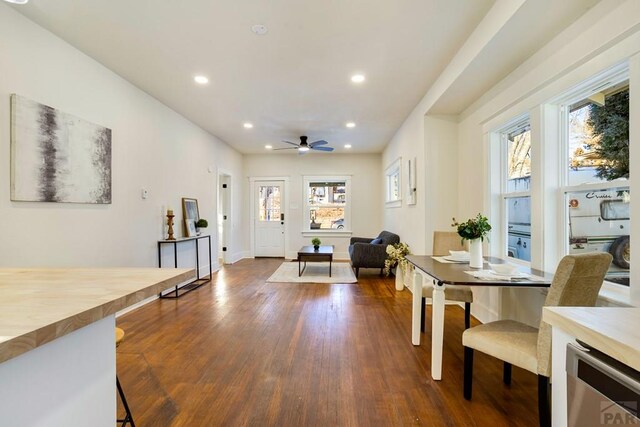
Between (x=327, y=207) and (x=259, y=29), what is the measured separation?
5408 millimetres

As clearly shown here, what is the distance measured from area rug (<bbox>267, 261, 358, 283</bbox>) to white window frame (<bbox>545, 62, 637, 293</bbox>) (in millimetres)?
3226

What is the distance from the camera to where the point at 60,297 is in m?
0.87

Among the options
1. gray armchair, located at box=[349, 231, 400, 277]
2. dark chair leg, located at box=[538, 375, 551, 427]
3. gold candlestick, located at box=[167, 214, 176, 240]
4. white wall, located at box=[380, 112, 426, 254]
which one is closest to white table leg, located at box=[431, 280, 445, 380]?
dark chair leg, located at box=[538, 375, 551, 427]

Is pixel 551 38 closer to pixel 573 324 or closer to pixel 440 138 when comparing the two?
pixel 440 138

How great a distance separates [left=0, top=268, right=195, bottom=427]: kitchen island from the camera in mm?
655

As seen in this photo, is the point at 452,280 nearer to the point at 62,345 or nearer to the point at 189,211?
the point at 62,345

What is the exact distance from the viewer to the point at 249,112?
4457 millimetres

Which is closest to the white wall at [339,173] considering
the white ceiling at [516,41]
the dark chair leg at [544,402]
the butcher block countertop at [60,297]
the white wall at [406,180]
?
the white wall at [406,180]

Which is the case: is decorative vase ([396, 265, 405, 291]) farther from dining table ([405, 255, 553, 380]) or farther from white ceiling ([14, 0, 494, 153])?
white ceiling ([14, 0, 494, 153])

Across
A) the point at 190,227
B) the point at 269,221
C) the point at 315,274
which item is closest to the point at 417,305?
the point at 315,274

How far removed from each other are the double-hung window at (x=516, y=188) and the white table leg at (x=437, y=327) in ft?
4.00

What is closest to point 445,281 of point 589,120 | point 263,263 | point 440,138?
point 589,120

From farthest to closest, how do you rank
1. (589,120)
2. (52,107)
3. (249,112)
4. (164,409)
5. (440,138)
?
(249,112) < (440,138) < (52,107) < (589,120) < (164,409)

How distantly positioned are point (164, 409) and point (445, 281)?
5.99ft
